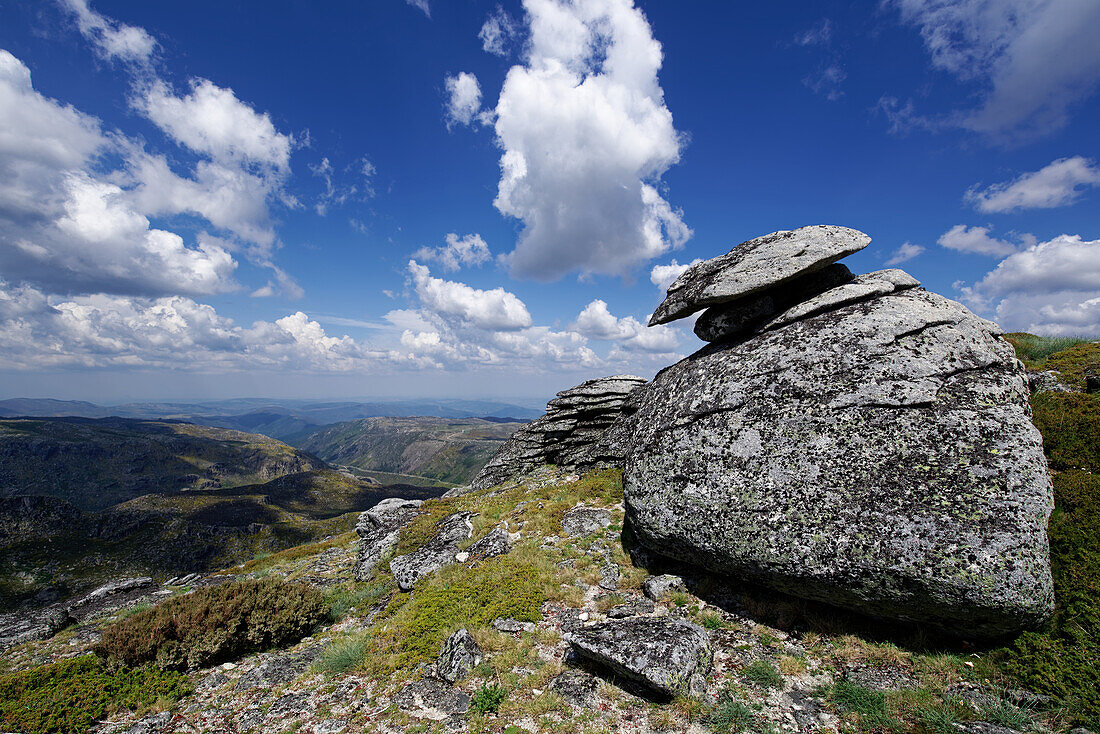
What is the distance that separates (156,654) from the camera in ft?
34.4

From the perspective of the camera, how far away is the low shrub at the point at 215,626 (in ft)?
34.3

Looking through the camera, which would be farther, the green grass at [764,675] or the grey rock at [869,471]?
the grey rock at [869,471]

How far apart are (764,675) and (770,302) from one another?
1079cm

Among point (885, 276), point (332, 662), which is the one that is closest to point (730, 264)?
point (885, 276)

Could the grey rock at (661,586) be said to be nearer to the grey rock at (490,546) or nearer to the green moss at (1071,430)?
the grey rock at (490,546)

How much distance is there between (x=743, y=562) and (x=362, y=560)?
17.0 metres

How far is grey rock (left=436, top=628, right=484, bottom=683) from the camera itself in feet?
29.5

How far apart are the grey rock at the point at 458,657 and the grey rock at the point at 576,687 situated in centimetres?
191

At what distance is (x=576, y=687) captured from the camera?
841 cm

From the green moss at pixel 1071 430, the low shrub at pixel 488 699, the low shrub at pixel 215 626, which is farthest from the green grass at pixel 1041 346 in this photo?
the low shrub at pixel 215 626

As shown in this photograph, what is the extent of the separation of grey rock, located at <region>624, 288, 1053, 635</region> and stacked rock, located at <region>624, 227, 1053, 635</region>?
34 mm

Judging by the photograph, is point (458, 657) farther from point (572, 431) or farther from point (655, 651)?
point (572, 431)

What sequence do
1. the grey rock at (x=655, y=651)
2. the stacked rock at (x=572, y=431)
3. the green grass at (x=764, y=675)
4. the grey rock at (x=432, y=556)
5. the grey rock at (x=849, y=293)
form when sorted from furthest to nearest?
the stacked rock at (x=572, y=431) → the grey rock at (x=432, y=556) → the grey rock at (x=849, y=293) → the green grass at (x=764, y=675) → the grey rock at (x=655, y=651)

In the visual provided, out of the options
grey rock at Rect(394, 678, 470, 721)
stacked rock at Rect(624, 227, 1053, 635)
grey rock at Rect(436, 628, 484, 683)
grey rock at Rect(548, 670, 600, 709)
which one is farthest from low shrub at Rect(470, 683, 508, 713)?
stacked rock at Rect(624, 227, 1053, 635)
